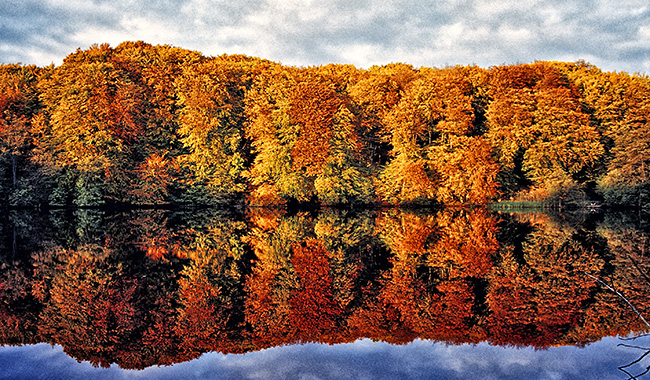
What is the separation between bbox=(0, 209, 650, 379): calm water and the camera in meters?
4.91

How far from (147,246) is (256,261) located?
466 centimetres

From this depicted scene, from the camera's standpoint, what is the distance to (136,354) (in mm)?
5277

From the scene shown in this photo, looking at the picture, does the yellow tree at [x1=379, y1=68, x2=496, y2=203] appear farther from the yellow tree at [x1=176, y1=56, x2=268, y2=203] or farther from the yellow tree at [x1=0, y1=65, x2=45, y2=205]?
the yellow tree at [x1=0, y1=65, x2=45, y2=205]

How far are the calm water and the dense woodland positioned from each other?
23.0 metres

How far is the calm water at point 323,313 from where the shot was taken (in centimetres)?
491

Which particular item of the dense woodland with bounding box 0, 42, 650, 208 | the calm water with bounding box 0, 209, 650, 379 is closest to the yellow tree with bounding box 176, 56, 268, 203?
the dense woodland with bounding box 0, 42, 650, 208

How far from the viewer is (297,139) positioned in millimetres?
35125

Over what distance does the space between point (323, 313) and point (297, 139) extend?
95.6 feet

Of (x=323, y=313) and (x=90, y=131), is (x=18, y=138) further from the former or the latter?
(x=323, y=313)

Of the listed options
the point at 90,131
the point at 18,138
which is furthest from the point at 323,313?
the point at 18,138

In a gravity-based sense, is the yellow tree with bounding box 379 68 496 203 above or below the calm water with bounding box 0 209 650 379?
above

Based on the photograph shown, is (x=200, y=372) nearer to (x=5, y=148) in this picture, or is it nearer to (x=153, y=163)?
(x=153, y=163)

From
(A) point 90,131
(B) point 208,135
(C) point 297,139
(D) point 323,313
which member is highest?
(A) point 90,131

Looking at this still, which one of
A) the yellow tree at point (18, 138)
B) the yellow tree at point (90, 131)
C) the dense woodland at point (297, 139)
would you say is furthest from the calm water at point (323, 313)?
the yellow tree at point (18, 138)
